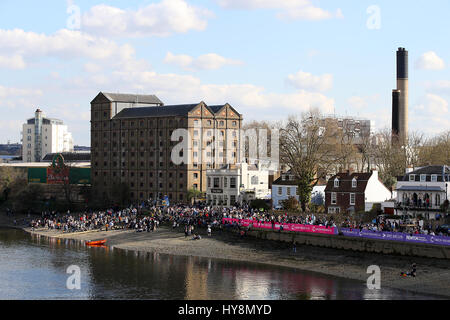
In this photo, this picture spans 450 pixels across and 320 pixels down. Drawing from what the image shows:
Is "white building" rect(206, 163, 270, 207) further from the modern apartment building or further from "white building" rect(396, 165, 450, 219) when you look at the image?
"white building" rect(396, 165, 450, 219)

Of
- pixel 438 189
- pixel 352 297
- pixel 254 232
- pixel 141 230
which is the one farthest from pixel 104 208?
pixel 352 297

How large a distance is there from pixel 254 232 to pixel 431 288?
28.9 meters

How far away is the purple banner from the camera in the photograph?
211 feet

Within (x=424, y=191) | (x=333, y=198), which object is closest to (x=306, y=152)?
(x=333, y=198)

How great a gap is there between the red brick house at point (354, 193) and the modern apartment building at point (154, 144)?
3556 cm

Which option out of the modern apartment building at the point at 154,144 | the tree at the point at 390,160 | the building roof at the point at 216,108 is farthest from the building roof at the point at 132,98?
the tree at the point at 390,160

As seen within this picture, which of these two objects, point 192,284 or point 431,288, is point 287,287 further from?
point 431,288

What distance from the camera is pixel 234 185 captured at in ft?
352

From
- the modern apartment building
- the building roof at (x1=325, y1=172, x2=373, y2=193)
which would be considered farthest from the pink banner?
the modern apartment building

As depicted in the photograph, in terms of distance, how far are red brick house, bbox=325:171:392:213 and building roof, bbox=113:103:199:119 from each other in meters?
37.8

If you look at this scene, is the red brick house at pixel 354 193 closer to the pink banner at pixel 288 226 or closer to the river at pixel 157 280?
the pink banner at pixel 288 226

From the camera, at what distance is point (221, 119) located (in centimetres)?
12288

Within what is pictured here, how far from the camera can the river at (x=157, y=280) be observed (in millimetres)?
Result: 56312

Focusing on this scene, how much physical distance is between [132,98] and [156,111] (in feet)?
38.7
